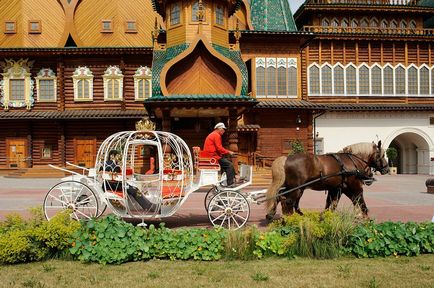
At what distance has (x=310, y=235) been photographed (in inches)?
280

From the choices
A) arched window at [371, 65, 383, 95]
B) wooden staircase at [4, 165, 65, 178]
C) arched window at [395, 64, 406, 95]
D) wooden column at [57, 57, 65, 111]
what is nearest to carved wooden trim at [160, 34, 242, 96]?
wooden staircase at [4, 165, 65, 178]

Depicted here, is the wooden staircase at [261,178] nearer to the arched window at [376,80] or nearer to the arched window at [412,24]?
the arched window at [376,80]

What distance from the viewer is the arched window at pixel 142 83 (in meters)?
30.7

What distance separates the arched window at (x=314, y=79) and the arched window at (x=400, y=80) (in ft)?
22.5

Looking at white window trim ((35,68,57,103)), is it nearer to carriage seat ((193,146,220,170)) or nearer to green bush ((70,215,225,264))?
carriage seat ((193,146,220,170))

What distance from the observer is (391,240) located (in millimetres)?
7340

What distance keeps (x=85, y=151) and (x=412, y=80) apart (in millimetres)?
27411

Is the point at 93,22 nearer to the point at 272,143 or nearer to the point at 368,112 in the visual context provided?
the point at 272,143

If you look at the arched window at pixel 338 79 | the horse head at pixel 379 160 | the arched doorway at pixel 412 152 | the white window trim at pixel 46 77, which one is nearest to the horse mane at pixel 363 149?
the horse head at pixel 379 160

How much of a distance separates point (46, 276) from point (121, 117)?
77.0ft

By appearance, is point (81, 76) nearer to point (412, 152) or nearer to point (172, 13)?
point (172, 13)

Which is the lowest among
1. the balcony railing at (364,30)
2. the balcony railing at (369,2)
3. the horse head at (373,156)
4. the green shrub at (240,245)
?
the green shrub at (240,245)

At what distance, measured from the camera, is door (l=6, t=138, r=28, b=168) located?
1203 inches

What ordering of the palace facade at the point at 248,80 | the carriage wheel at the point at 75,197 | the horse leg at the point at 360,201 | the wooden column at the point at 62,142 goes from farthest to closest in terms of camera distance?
the wooden column at the point at 62,142
the palace facade at the point at 248,80
the horse leg at the point at 360,201
the carriage wheel at the point at 75,197
